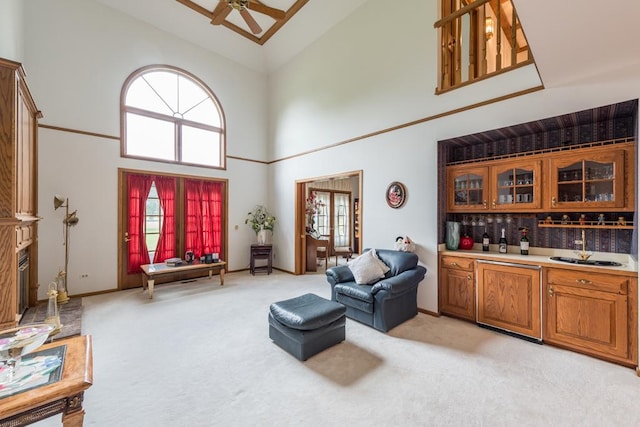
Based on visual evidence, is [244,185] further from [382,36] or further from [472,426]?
[472,426]

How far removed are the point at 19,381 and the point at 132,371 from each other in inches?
52.8

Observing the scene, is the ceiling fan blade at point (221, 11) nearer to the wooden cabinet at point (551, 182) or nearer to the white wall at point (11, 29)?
the white wall at point (11, 29)

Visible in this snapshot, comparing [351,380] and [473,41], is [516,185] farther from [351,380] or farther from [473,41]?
[351,380]

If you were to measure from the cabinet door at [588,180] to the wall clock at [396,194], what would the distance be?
174 cm

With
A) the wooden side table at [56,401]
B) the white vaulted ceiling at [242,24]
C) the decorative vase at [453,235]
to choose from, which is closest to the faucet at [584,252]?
the decorative vase at [453,235]

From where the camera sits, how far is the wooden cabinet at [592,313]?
99.5 inches

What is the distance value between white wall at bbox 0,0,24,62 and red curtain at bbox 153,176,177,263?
249 centimetres

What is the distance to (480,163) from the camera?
11.9 feet

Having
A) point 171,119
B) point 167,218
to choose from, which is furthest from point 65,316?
point 171,119

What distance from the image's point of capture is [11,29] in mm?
3279

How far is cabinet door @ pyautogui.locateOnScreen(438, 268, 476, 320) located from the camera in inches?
140

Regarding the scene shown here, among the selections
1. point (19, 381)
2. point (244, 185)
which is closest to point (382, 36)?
point (244, 185)

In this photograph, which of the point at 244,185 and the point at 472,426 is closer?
the point at 472,426

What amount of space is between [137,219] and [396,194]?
4840 millimetres
